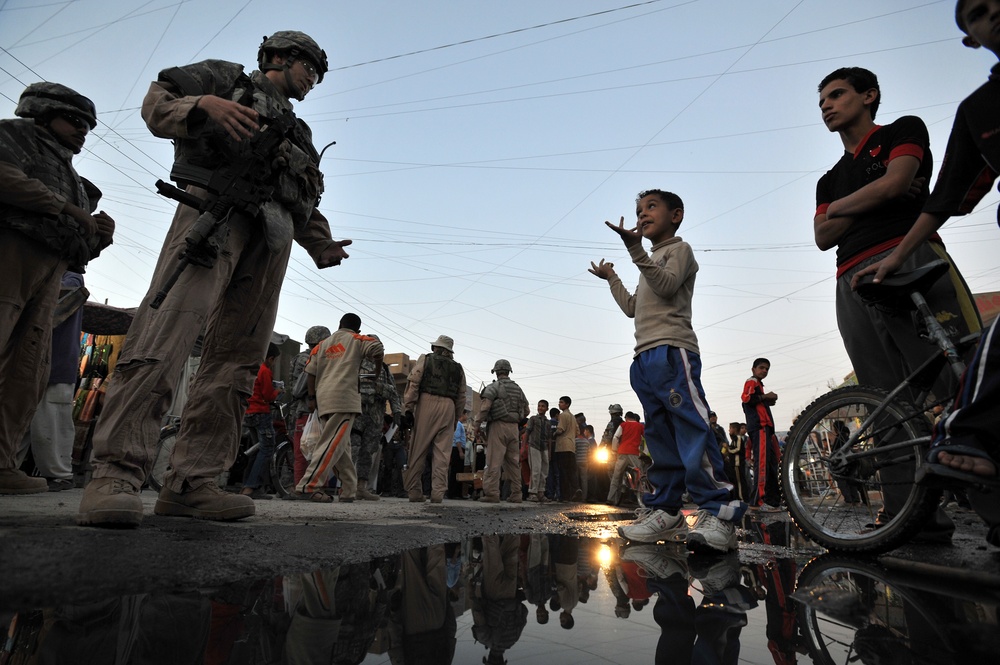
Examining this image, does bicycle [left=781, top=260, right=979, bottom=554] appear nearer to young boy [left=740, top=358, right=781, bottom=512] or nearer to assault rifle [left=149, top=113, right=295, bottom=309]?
assault rifle [left=149, top=113, right=295, bottom=309]

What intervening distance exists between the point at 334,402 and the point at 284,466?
1807 millimetres

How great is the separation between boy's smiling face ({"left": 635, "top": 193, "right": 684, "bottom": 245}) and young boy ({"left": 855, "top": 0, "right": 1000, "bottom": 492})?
1.14 meters

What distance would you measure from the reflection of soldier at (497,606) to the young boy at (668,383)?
1013 mm

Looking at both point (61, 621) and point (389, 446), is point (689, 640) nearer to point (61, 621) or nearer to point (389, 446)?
point (61, 621)

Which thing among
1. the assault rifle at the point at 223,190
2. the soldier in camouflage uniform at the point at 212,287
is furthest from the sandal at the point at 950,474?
the assault rifle at the point at 223,190

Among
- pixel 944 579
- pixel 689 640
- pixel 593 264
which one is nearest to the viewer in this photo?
pixel 689 640

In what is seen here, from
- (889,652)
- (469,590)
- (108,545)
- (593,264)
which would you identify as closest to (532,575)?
(469,590)

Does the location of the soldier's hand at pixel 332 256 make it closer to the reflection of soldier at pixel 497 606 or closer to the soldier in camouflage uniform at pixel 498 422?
the reflection of soldier at pixel 497 606

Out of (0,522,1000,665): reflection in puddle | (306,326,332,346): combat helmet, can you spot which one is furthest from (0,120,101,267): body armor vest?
(306,326,332,346): combat helmet

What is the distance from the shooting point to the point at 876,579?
1635mm

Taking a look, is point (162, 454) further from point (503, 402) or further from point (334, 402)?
point (503, 402)

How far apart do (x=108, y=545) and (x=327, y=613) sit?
751 millimetres

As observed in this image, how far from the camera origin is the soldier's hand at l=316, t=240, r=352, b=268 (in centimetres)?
308

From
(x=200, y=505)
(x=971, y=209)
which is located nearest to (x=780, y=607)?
(x=971, y=209)
